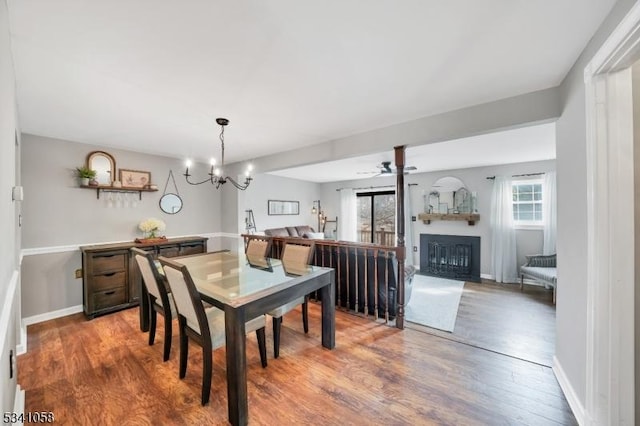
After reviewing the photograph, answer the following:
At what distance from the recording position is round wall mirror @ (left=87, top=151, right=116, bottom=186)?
3.41m

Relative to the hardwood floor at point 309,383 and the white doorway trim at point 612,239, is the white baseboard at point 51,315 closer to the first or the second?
the hardwood floor at point 309,383

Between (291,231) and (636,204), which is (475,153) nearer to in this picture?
(636,204)

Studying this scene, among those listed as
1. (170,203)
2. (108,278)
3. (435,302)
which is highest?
(170,203)

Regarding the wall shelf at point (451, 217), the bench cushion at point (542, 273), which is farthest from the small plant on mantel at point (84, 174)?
the bench cushion at point (542, 273)

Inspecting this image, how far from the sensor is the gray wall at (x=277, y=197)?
225 inches

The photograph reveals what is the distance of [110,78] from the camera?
1.79 metres

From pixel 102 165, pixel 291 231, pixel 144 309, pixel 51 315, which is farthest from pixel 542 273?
pixel 51 315

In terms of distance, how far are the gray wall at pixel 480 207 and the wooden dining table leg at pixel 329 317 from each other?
13.3 feet

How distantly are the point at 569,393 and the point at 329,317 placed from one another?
1820 mm

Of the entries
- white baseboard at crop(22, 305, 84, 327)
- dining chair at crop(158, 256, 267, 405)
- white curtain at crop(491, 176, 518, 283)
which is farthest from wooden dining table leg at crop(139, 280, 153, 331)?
white curtain at crop(491, 176, 518, 283)

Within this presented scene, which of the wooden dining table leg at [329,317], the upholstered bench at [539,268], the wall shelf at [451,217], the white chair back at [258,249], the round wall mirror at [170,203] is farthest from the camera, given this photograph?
the wall shelf at [451,217]

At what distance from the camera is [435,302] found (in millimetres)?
3723

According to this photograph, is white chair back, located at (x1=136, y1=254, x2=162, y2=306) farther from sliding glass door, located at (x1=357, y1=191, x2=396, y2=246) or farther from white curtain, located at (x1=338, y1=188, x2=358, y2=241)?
sliding glass door, located at (x1=357, y1=191, x2=396, y2=246)

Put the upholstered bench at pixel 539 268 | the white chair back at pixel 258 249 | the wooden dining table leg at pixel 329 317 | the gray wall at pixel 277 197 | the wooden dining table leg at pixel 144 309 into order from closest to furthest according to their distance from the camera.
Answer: the wooden dining table leg at pixel 329 317, the wooden dining table leg at pixel 144 309, the white chair back at pixel 258 249, the upholstered bench at pixel 539 268, the gray wall at pixel 277 197
